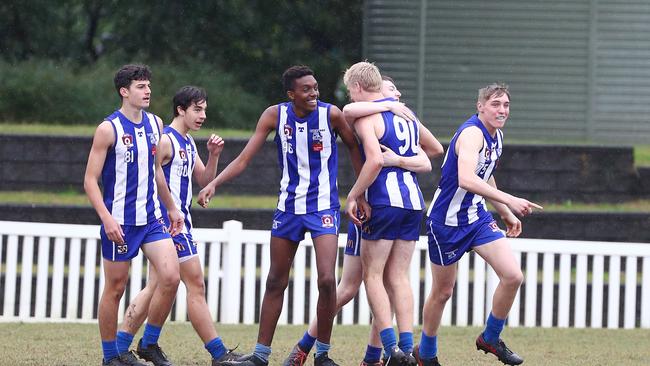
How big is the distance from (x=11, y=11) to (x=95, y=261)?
1330cm

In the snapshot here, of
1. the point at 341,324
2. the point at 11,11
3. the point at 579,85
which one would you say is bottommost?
the point at 341,324

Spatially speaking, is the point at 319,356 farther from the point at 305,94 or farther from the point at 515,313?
the point at 515,313

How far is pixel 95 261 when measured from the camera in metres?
11.8

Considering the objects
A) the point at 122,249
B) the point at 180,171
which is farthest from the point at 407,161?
the point at 122,249

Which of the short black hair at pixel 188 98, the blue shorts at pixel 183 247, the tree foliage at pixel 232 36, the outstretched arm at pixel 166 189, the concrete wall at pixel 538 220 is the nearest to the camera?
the outstretched arm at pixel 166 189

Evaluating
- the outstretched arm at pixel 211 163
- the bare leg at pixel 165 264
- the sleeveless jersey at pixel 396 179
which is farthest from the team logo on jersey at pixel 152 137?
the sleeveless jersey at pixel 396 179

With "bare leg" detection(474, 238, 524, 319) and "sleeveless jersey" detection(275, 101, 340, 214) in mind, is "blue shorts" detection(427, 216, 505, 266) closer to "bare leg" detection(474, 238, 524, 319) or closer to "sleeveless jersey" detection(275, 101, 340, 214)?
"bare leg" detection(474, 238, 524, 319)

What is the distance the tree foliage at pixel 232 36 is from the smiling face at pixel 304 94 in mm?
16026

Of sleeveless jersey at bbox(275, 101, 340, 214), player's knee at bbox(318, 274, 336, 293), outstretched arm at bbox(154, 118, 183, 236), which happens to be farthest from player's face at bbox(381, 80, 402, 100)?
outstretched arm at bbox(154, 118, 183, 236)

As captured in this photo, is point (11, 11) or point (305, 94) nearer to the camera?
point (305, 94)

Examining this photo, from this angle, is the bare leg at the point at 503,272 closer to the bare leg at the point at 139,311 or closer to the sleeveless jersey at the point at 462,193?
the sleeveless jersey at the point at 462,193

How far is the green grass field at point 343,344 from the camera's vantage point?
28.0 feet

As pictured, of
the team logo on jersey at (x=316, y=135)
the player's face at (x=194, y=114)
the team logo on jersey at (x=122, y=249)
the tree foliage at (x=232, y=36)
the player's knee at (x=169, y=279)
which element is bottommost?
the player's knee at (x=169, y=279)

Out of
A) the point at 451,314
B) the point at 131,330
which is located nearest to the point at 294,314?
the point at 451,314
